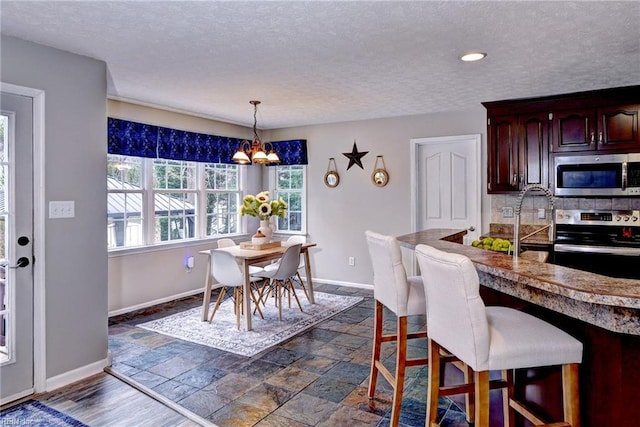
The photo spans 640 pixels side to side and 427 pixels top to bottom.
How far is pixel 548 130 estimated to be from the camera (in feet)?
13.9

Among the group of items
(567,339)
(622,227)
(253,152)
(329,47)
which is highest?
(329,47)

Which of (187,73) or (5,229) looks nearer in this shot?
(5,229)

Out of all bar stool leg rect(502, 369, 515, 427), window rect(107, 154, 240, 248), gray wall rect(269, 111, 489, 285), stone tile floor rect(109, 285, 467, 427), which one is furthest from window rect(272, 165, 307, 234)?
bar stool leg rect(502, 369, 515, 427)

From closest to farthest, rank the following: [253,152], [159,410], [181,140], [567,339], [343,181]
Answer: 1. [567,339]
2. [159,410]
3. [253,152]
4. [181,140]
5. [343,181]

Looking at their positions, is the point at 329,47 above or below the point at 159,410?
above

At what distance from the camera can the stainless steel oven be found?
3758 mm

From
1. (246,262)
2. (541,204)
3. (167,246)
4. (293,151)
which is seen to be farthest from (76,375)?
(541,204)

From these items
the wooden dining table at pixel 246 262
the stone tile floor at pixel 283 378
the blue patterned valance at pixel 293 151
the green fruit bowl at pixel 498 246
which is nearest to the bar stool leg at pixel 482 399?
the stone tile floor at pixel 283 378

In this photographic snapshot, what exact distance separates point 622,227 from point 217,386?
4.08m

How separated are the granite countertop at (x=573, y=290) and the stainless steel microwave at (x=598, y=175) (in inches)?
102

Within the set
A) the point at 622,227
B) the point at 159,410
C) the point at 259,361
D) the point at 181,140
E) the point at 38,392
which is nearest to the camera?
the point at 159,410

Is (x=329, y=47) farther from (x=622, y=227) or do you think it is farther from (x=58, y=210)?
(x=622, y=227)

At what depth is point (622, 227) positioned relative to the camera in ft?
13.4

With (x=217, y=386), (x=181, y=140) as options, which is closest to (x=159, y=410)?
(x=217, y=386)
